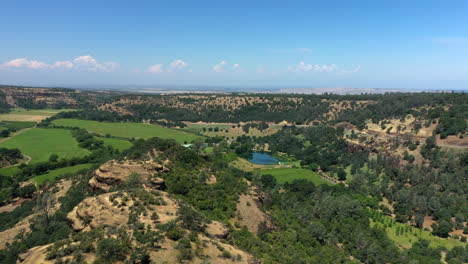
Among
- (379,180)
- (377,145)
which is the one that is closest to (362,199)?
(379,180)

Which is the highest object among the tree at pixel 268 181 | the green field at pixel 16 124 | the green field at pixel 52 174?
the green field at pixel 16 124

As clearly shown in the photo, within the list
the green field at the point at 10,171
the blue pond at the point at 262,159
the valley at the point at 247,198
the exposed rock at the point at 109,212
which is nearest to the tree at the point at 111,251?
the valley at the point at 247,198

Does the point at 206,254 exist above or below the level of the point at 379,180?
above

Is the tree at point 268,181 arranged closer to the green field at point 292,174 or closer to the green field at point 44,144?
the green field at point 292,174

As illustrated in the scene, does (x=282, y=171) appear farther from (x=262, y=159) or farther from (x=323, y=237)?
(x=323, y=237)

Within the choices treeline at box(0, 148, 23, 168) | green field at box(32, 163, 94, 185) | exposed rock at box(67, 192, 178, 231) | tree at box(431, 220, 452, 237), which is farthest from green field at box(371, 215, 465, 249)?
treeline at box(0, 148, 23, 168)

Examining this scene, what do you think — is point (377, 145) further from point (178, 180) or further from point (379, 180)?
point (178, 180)
